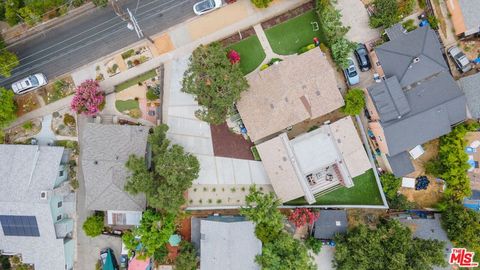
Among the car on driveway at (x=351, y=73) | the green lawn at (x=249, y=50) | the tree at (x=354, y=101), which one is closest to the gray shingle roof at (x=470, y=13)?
the car on driveway at (x=351, y=73)

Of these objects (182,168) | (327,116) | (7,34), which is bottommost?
(182,168)

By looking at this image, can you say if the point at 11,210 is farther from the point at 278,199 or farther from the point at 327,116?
the point at 327,116

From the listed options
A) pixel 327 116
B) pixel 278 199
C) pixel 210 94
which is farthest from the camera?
pixel 327 116

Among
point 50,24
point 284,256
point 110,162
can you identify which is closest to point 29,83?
point 50,24

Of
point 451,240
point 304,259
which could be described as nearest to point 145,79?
point 304,259

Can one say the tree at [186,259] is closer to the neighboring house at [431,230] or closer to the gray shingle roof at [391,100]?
the neighboring house at [431,230]

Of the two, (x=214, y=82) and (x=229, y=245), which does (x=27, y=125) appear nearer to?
(x=214, y=82)

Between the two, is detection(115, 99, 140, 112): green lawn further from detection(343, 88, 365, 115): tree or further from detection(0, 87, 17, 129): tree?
detection(343, 88, 365, 115): tree
